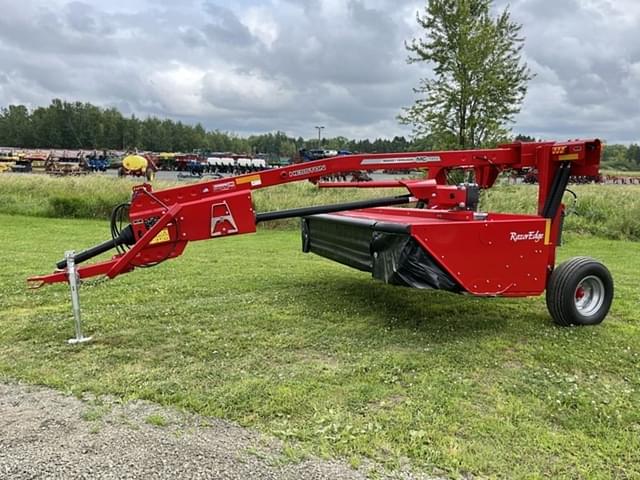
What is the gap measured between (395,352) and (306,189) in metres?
15.0

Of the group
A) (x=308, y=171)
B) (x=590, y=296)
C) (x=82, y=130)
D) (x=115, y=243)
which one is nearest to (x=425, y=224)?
(x=308, y=171)

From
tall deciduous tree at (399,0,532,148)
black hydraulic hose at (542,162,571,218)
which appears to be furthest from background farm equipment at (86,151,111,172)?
black hydraulic hose at (542,162,571,218)

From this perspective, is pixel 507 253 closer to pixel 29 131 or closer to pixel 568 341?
pixel 568 341

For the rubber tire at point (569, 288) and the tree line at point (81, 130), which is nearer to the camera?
the rubber tire at point (569, 288)

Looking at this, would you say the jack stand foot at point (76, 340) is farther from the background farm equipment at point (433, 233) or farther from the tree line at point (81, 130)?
the tree line at point (81, 130)

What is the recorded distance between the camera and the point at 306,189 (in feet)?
62.7

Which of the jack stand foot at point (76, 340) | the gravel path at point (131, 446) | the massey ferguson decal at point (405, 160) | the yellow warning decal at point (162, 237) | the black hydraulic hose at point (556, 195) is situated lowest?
the jack stand foot at point (76, 340)

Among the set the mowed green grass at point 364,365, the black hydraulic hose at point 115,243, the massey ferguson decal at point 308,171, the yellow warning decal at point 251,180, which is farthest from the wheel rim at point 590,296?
the black hydraulic hose at point 115,243

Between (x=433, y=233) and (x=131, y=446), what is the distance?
280cm

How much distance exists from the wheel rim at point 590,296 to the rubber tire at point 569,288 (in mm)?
51

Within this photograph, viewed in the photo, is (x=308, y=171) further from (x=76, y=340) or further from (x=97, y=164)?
(x=97, y=164)

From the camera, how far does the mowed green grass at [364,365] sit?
9.71ft

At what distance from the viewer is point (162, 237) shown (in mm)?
4496

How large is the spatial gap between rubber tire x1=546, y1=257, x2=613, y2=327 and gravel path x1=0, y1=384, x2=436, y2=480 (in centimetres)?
302
